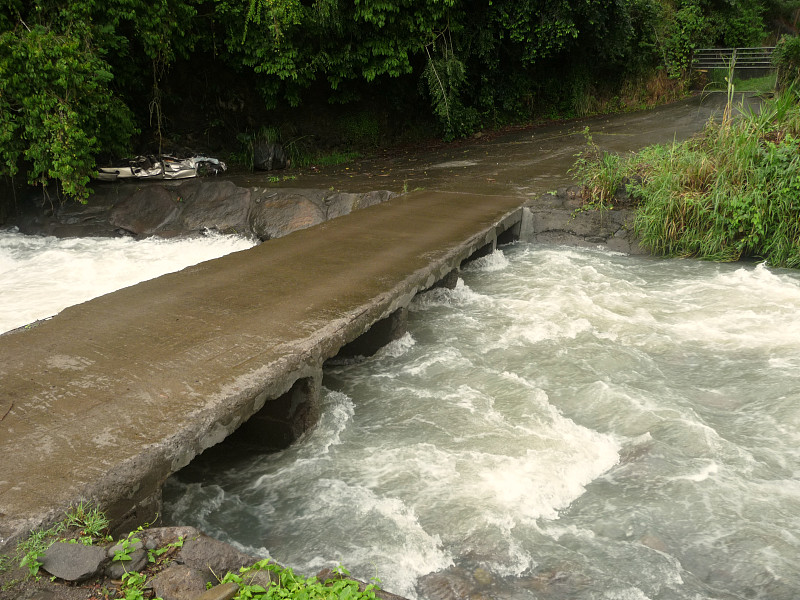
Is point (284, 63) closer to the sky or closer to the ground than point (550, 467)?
closer to the sky

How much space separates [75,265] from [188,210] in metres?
1.93

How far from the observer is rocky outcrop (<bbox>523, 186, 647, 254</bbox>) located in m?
8.07

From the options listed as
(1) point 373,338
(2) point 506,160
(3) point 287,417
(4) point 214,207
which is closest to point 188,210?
(4) point 214,207

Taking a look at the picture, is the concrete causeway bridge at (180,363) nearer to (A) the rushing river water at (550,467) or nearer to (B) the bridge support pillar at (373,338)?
(B) the bridge support pillar at (373,338)

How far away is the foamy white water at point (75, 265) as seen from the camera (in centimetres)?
695

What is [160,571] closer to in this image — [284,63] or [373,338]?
[373,338]

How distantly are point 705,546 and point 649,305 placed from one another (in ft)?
10.7

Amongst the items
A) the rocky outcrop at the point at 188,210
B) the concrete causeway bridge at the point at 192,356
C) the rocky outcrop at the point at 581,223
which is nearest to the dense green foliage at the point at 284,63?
the rocky outcrop at the point at 188,210

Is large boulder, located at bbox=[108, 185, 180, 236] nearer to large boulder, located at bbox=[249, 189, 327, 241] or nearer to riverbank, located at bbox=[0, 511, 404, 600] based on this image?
large boulder, located at bbox=[249, 189, 327, 241]


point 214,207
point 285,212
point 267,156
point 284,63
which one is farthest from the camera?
point 267,156

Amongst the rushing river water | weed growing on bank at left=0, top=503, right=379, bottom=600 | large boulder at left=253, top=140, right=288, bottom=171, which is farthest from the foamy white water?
weed growing on bank at left=0, top=503, right=379, bottom=600

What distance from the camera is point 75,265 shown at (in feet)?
26.6

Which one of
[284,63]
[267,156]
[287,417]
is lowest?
[287,417]

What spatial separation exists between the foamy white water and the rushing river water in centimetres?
357
